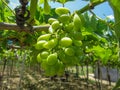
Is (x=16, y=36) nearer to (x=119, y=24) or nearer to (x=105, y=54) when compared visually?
(x=105, y=54)

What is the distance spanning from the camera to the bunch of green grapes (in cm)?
65

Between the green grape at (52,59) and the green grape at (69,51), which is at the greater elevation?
the green grape at (69,51)

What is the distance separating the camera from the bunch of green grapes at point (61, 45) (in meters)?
0.65

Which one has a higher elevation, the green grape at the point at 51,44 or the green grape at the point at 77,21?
the green grape at the point at 77,21

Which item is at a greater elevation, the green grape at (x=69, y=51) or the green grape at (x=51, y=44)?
the green grape at (x=51, y=44)

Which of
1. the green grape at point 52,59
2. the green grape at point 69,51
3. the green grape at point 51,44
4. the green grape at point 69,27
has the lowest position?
the green grape at point 52,59

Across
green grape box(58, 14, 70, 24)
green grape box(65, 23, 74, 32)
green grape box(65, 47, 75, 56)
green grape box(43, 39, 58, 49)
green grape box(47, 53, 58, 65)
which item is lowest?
green grape box(47, 53, 58, 65)

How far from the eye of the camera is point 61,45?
2.16 feet

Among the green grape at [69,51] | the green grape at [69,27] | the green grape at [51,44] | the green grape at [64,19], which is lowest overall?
the green grape at [69,51]

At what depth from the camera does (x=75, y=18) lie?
25.9 inches

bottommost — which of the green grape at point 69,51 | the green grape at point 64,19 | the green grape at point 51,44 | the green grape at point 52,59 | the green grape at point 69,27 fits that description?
the green grape at point 52,59


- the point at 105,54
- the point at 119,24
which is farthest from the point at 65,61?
the point at 105,54

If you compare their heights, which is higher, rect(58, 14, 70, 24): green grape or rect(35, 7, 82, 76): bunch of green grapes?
rect(58, 14, 70, 24): green grape

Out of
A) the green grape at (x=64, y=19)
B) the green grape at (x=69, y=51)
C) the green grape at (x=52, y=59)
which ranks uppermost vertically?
the green grape at (x=64, y=19)
